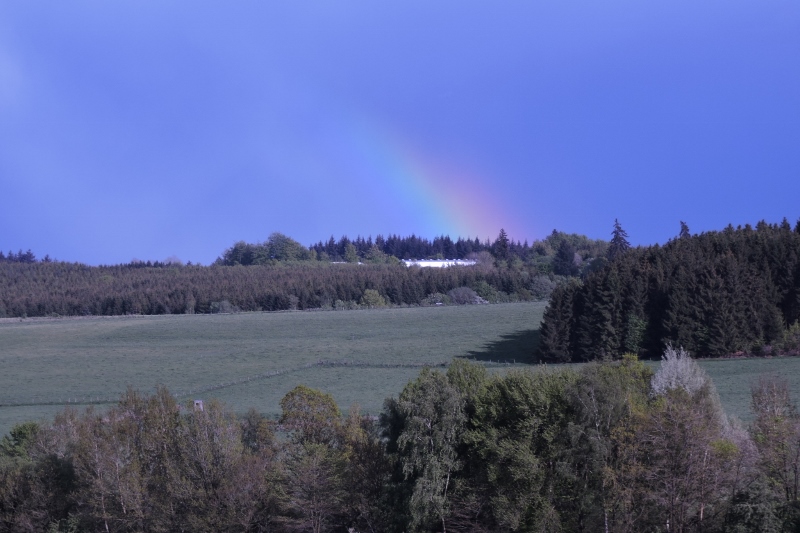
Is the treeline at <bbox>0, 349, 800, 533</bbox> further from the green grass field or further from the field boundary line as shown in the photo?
the field boundary line

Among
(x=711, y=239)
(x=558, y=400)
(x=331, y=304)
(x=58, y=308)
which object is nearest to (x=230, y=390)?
(x=558, y=400)

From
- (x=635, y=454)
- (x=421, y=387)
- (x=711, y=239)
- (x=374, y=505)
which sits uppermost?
(x=711, y=239)

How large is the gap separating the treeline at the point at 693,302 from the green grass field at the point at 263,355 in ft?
19.4

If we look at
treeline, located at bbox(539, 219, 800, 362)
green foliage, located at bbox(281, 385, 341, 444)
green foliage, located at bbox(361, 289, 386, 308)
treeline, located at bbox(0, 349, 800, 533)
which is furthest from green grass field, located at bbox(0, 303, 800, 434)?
green foliage, located at bbox(361, 289, 386, 308)

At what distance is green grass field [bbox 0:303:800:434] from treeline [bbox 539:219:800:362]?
5.90 m

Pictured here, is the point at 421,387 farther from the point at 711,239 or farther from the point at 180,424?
the point at 711,239

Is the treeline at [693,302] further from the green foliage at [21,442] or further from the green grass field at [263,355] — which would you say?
the green foliage at [21,442]

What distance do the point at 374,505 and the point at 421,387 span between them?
19.1 ft

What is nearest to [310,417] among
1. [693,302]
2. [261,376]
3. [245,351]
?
[261,376]

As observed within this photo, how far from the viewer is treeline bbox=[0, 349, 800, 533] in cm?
3114

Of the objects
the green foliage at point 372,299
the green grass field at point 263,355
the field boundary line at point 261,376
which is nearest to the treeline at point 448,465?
the green grass field at point 263,355

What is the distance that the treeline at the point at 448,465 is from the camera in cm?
3114

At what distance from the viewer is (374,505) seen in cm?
3666

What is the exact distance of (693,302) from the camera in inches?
3155
